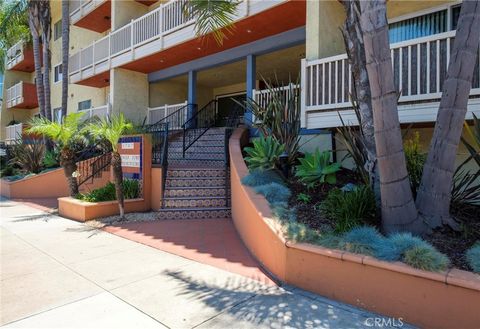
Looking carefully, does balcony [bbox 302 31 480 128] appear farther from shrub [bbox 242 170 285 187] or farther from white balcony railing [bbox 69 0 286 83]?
white balcony railing [bbox 69 0 286 83]

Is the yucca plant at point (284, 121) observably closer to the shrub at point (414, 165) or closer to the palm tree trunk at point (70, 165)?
the shrub at point (414, 165)

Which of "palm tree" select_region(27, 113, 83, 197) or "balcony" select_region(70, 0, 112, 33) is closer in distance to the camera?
"palm tree" select_region(27, 113, 83, 197)

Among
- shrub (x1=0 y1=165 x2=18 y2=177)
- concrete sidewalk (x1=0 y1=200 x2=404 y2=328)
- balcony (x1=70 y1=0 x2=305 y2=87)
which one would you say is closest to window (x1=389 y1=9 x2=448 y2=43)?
balcony (x1=70 y1=0 x2=305 y2=87)

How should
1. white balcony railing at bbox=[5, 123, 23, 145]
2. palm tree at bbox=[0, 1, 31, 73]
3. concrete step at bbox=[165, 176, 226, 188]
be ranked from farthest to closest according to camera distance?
1. white balcony railing at bbox=[5, 123, 23, 145]
2. palm tree at bbox=[0, 1, 31, 73]
3. concrete step at bbox=[165, 176, 226, 188]

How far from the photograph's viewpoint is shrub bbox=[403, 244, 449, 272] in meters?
3.29

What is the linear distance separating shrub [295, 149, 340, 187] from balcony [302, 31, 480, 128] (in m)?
1.35

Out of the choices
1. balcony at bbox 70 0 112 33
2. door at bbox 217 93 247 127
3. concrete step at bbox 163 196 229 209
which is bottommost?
concrete step at bbox 163 196 229 209

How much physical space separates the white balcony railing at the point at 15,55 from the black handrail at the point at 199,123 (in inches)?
708

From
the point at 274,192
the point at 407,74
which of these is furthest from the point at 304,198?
the point at 407,74

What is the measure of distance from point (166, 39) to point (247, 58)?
3.17 meters

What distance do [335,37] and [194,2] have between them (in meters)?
4.15

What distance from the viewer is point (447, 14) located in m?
7.79

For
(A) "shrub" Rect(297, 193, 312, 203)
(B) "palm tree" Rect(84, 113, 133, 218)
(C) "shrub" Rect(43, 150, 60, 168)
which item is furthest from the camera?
(C) "shrub" Rect(43, 150, 60, 168)

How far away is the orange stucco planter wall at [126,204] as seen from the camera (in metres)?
8.31
